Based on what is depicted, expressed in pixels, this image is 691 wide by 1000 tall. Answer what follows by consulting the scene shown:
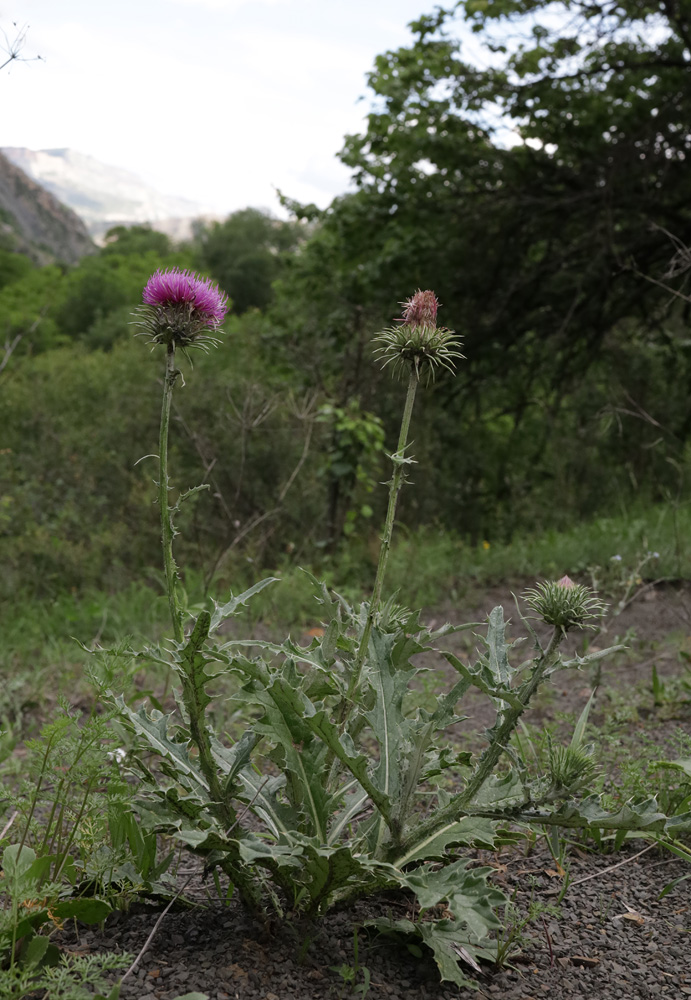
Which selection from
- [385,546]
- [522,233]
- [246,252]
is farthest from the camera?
[246,252]

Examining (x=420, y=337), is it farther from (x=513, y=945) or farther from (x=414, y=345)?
(x=513, y=945)

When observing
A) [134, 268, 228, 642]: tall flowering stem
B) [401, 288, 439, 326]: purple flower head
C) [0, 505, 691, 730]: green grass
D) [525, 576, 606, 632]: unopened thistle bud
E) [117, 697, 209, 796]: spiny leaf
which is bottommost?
[0, 505, 691, 730]: green grass

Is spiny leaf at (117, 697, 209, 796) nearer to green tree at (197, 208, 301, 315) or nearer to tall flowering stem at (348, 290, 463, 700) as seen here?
tall flowering stem at (348, 290, 463, 700)

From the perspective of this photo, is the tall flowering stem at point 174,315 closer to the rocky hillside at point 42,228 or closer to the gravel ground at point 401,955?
the gravel ground at point 401,955

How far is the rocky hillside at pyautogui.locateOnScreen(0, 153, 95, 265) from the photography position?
47531mm

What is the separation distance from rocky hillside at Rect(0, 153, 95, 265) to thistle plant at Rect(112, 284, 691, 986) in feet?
138

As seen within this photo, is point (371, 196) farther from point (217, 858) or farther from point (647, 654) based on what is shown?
point (217, 858)

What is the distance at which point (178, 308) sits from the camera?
1831 mm

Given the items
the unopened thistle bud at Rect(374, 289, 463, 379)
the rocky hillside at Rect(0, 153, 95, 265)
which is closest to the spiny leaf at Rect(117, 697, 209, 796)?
the unopened thistle bud at Rect(374, 289, 463, 379)

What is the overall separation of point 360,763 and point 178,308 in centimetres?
102

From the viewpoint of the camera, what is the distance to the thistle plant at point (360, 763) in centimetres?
172


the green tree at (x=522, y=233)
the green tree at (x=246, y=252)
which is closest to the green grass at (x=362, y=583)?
the green tree at (x=522, y=233)

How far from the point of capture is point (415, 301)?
188 cm

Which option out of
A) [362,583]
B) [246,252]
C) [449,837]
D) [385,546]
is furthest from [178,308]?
[246,252]
